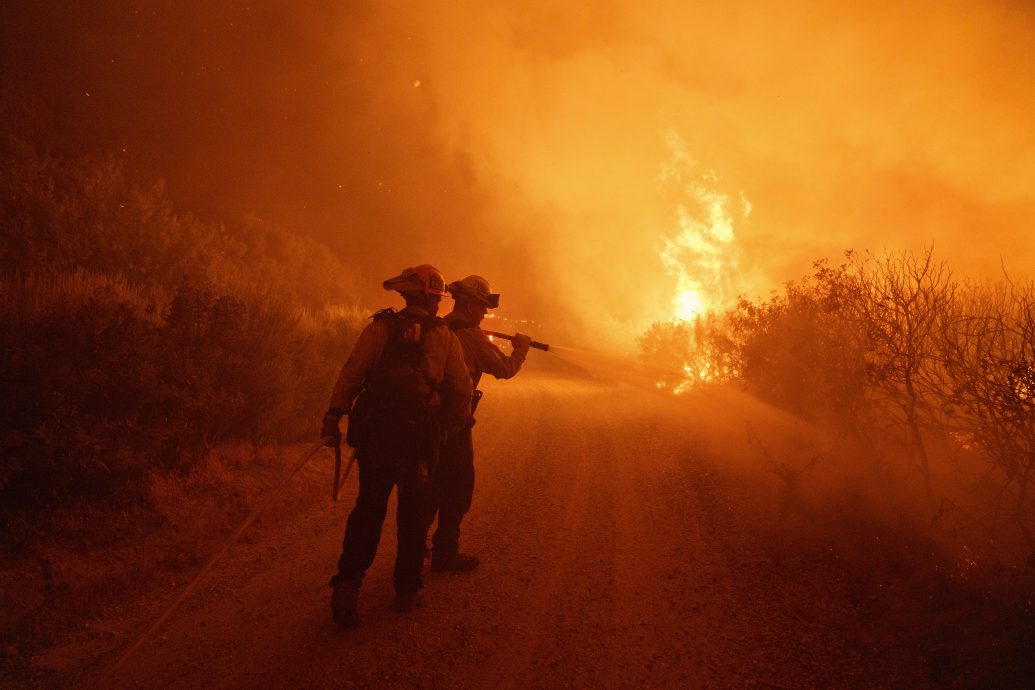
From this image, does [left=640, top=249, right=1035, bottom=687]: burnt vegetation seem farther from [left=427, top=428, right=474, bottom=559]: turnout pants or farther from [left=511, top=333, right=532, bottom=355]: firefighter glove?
[left=511, top=333, right=532, bottom=355]: firefighter glove

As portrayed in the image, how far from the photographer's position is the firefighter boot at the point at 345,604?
3.34 metres

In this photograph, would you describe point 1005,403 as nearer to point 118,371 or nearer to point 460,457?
point 460,457

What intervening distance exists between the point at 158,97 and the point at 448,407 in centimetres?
2779

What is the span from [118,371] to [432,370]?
3222 millimetres

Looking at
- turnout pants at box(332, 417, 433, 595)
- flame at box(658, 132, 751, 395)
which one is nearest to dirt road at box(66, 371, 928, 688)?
turnout pants at box(332, 417, 433, 595)

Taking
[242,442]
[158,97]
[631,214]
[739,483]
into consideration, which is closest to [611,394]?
[739,483]

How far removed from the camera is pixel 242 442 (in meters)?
6.43

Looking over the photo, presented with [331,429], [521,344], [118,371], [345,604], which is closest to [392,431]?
[331,429]

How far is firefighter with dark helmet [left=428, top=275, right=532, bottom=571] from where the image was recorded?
14.0 ft

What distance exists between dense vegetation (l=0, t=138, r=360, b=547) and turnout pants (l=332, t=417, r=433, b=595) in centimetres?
258

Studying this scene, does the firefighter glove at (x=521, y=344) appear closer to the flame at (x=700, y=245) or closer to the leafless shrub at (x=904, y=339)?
the leafless shrub at (x=904, y=339)

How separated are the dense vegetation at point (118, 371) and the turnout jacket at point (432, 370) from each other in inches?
98.7

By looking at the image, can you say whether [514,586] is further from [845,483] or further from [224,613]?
[845,483]

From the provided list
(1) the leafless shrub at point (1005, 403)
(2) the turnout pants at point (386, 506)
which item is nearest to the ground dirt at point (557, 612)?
(2) the turnout pants at point (386, 506)
